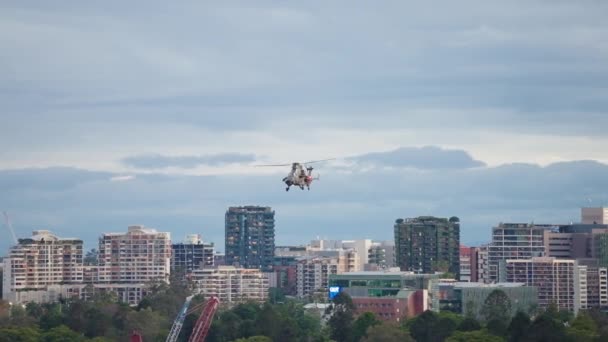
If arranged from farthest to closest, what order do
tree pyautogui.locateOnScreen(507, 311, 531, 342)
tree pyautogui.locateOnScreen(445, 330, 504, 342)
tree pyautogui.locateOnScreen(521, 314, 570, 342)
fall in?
1. tree pyautogui.locateOnScreen(507, 311, 531, 342)
2. tree pyautogui.locateOnScreen(445, 330, 504, 342)
3. tree pyautogui.locateOnScreen(521, 314, 570, 342)

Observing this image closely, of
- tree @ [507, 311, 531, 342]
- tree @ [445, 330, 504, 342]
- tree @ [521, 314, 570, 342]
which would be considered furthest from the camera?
tree @ [507, 311, 531, 342]

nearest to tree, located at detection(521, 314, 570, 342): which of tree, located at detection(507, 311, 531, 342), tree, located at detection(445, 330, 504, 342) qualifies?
tree, located at detection(507, 311, 531, 342)

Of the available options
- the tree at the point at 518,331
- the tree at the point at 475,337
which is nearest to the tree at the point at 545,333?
the tree at the point at 518,331

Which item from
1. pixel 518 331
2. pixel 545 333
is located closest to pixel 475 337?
pixel 518 331

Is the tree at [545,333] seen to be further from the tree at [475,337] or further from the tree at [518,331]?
the tree at [475,337]

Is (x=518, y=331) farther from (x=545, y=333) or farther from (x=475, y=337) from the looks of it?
(x=545, y=333)

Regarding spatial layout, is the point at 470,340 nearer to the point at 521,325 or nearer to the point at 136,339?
the point at 521,325

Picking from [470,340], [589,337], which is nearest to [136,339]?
[470,340]

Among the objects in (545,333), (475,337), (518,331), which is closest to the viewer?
(545,333)

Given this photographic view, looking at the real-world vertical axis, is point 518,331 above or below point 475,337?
above

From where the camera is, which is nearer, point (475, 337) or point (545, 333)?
point (545, 333)

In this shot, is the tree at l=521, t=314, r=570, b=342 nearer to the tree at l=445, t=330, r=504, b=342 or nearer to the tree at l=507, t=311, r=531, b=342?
the tree at l=507, t=311, r=531, b=342

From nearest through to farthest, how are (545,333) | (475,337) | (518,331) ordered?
(545,333) < (475,337) < (518,331)
